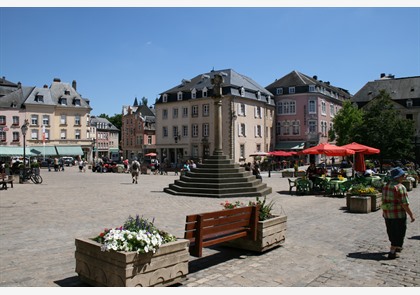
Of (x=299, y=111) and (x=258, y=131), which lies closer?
(x=258, y=131)

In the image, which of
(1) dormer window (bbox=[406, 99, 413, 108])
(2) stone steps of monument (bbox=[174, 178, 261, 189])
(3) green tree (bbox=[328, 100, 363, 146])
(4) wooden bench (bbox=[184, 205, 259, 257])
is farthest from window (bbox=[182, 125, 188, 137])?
(4) wooden bench (bbox=[184, 205, 259, 257])

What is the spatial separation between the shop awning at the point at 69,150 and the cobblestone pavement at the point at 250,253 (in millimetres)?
48226

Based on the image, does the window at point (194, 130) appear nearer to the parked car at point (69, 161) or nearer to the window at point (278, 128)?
the window at point (278, 128)

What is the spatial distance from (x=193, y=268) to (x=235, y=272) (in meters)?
0.70

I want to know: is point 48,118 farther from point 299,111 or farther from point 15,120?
point 299,111

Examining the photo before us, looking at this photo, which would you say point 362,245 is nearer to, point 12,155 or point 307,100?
point 307,100

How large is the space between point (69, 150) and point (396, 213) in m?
58.8

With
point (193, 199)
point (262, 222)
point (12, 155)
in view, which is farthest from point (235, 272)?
point (12, 155)

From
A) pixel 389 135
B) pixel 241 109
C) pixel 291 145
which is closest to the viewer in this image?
pixel 389 135

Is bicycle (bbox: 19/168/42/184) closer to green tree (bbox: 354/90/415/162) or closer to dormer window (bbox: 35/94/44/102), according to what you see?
green tree (bbox: 354/90/415/162)

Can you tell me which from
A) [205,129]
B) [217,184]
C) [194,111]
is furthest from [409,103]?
[217,184]

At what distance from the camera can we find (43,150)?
56.6 meters

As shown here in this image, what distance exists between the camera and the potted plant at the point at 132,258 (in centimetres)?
468

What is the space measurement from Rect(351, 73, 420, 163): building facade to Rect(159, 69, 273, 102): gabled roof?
1424cm
